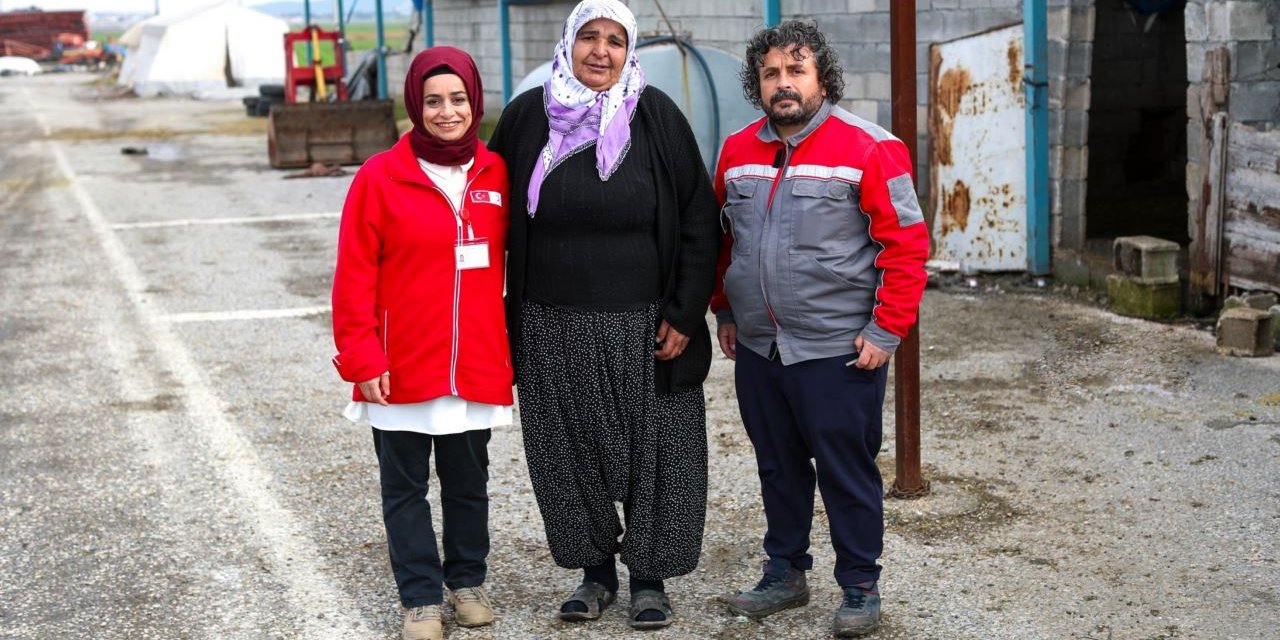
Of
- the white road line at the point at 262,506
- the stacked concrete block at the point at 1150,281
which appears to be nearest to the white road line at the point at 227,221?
the white road line at the point at 262,506

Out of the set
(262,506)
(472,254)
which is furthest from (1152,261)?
(472,254)

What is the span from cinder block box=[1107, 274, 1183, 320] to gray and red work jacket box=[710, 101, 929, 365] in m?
4.35

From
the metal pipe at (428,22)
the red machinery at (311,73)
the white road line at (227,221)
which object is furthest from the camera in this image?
the metal pipe at (428,22)

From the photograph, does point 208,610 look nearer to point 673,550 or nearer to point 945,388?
point 673,550

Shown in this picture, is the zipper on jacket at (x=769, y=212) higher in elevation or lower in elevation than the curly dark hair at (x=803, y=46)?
lower

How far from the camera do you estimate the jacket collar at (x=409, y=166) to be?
12.6 ft

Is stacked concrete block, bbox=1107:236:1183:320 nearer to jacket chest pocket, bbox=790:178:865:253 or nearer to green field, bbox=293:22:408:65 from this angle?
jacket chest pocket, bbox=790:178:865:253

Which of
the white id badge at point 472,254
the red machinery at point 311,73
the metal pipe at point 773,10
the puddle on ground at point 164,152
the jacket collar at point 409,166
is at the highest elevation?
the red machinery at point 311,73

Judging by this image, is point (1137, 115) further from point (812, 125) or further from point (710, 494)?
point (812, 125)

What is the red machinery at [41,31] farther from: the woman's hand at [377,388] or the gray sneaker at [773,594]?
the gray sneaker at [773,594]

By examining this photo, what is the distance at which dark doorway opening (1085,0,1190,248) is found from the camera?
11320mm

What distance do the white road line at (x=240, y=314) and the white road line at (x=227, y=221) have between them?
410 centimetres

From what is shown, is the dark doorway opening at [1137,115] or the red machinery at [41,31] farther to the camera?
the red machinery at [41,31]

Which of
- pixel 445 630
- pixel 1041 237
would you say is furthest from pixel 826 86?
pixel 1041 237
